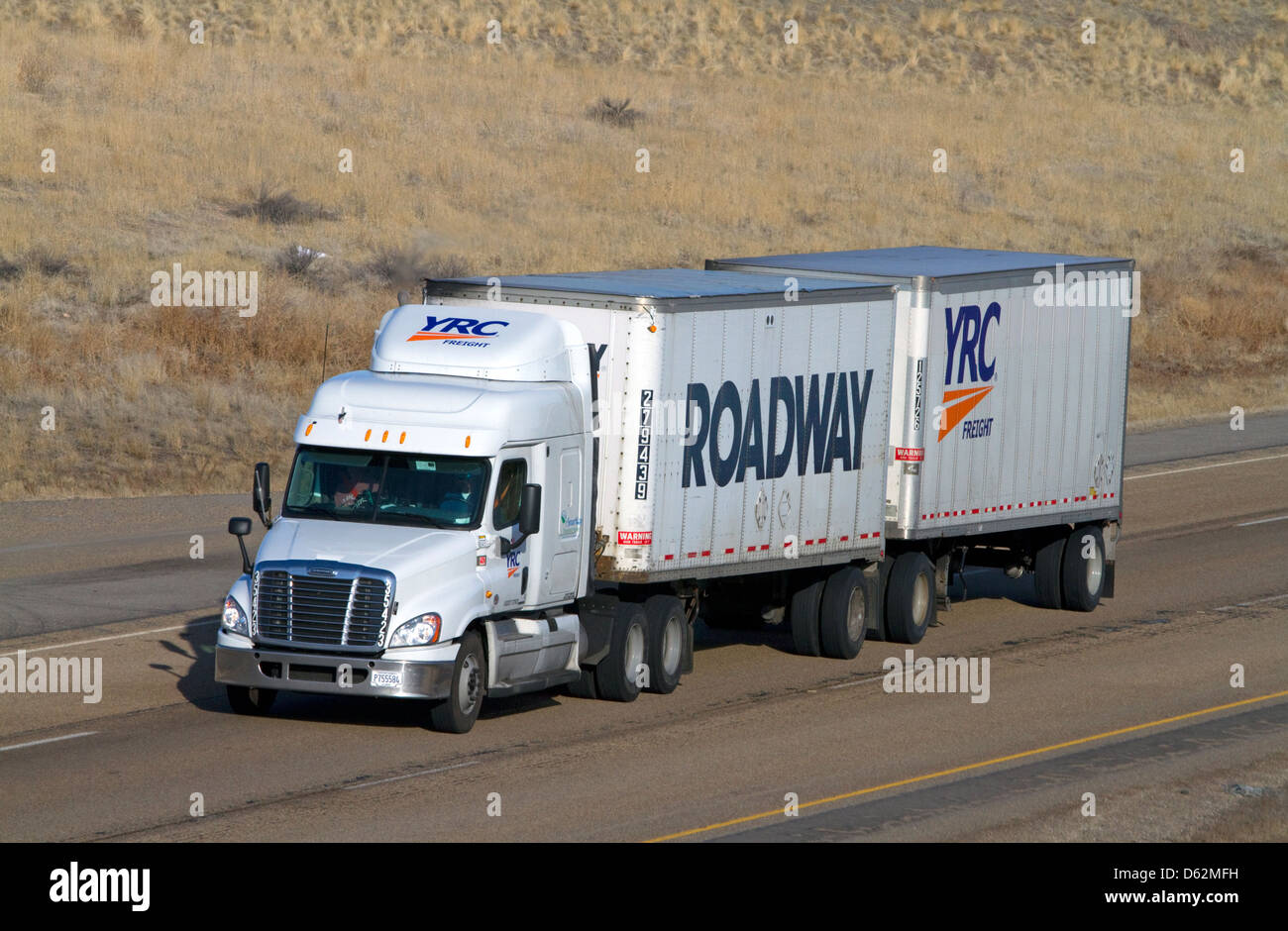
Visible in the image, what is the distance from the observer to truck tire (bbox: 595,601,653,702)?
53.7 feet

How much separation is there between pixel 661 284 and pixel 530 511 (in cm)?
334

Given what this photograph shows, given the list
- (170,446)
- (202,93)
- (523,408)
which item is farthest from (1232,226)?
(523,408)

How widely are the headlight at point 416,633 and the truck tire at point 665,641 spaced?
2887 mm

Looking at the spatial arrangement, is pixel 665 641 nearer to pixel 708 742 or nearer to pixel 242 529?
pixel 708 742

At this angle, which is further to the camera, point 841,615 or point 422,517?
point 841,615

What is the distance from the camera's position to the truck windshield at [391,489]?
15.0 m

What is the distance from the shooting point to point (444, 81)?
181 ft

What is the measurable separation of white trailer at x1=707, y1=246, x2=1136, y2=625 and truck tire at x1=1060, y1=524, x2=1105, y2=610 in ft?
0.06

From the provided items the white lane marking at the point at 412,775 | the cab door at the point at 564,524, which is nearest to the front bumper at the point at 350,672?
the white lane marking at the point at 412,775

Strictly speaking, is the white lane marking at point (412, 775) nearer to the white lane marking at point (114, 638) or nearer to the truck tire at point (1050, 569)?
the white lane marking at point (114, 638)

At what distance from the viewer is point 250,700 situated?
1558 centimetres

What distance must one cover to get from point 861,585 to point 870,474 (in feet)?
3.76

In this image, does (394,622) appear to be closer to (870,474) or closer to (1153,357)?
(870,474)

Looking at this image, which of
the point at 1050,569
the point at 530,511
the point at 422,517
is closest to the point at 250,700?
the point at 422,517
